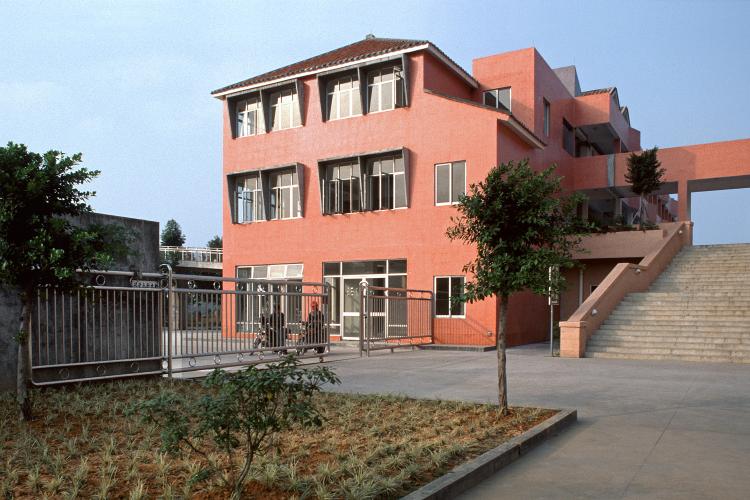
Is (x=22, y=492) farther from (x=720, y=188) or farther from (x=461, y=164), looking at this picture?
(x=720, y=188)

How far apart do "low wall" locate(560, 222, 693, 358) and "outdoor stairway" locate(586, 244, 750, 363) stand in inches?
11.1

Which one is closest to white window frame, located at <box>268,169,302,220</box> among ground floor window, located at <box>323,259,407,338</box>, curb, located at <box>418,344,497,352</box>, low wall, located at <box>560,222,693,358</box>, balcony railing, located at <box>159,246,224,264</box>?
ground floor window, located at <box>323,259,407,338</box>

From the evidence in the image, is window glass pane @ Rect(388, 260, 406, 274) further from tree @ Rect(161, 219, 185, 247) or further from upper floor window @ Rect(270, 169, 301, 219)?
tree @ Rect(161, 219, 185, 247)

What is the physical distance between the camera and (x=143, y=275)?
36.3 feet

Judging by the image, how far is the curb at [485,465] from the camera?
4.64m

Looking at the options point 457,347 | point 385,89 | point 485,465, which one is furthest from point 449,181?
point 485,465

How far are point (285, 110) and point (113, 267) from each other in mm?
14854

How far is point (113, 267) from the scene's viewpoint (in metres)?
10.7

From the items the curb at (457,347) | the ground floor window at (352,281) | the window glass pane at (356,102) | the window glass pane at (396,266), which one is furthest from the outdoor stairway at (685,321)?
the window glass pane at (356,102)

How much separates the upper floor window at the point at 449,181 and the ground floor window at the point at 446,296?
2.56 metres

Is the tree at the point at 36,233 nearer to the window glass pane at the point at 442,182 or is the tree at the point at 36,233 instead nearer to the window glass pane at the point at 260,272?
the window glass pane at the point at 442,182

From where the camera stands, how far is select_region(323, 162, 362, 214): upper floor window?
22.5m

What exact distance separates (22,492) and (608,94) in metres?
28.5

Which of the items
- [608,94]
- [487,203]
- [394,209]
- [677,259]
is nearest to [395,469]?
[487,203]
